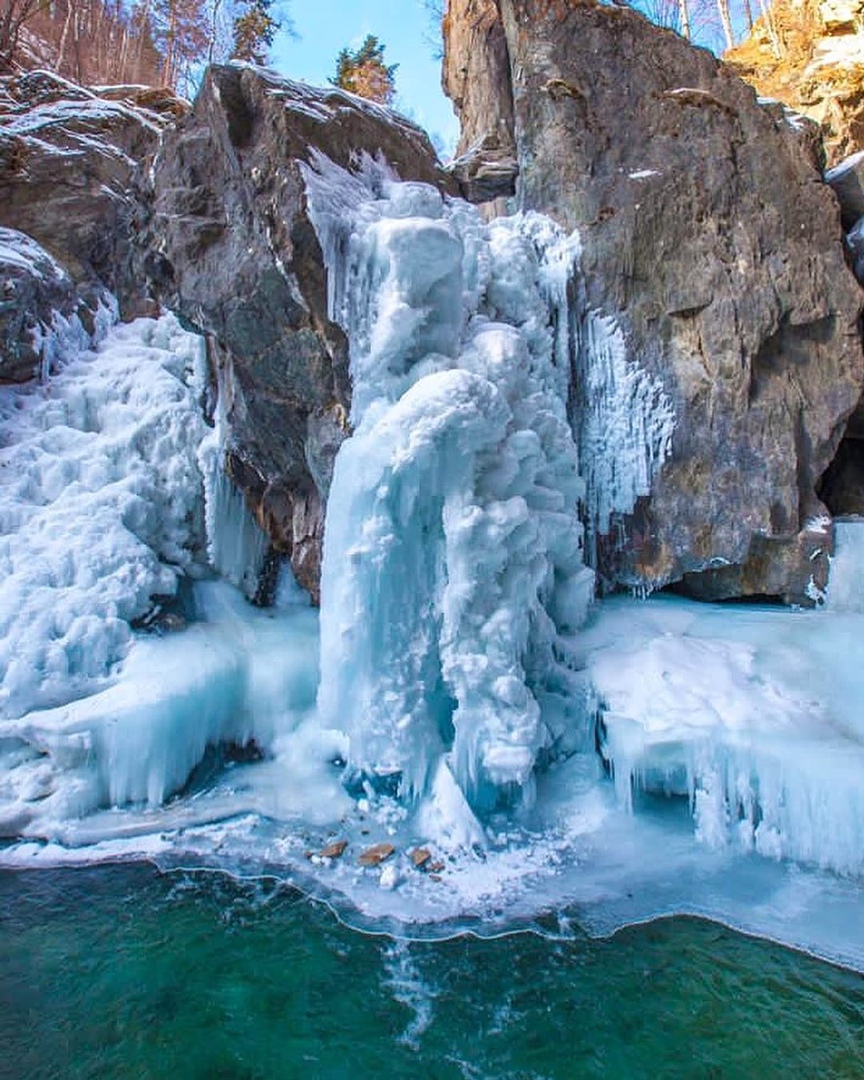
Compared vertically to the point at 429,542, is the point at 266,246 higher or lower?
higher

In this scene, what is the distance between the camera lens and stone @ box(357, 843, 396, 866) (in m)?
3.96

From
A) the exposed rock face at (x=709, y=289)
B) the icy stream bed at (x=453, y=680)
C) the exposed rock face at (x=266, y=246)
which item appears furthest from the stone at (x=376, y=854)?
the exposed rock face at (x=709, y=289)

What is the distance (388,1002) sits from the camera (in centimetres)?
294

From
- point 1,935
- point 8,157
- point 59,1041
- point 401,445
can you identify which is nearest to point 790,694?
point 401,445

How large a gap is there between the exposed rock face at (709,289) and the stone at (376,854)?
3190 millimetres

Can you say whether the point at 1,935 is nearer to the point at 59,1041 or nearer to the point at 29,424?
the point at 59,1041

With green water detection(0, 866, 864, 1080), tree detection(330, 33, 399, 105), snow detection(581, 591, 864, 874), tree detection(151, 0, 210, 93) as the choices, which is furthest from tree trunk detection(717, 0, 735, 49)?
green water detection(0, 866, 864, 1080)

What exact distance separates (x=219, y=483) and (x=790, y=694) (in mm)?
5262

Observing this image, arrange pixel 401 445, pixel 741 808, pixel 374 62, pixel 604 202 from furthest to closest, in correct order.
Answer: pixel 374 62
pixel 604 202
pixel 401 445
pixel 741 808

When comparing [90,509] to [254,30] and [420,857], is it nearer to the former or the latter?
[420,857]

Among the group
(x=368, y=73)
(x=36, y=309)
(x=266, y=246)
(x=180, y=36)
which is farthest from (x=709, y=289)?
(x=180, y=36)

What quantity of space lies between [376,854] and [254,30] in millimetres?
18474

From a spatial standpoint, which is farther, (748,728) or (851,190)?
(851,190)

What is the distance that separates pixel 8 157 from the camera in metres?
9.02
